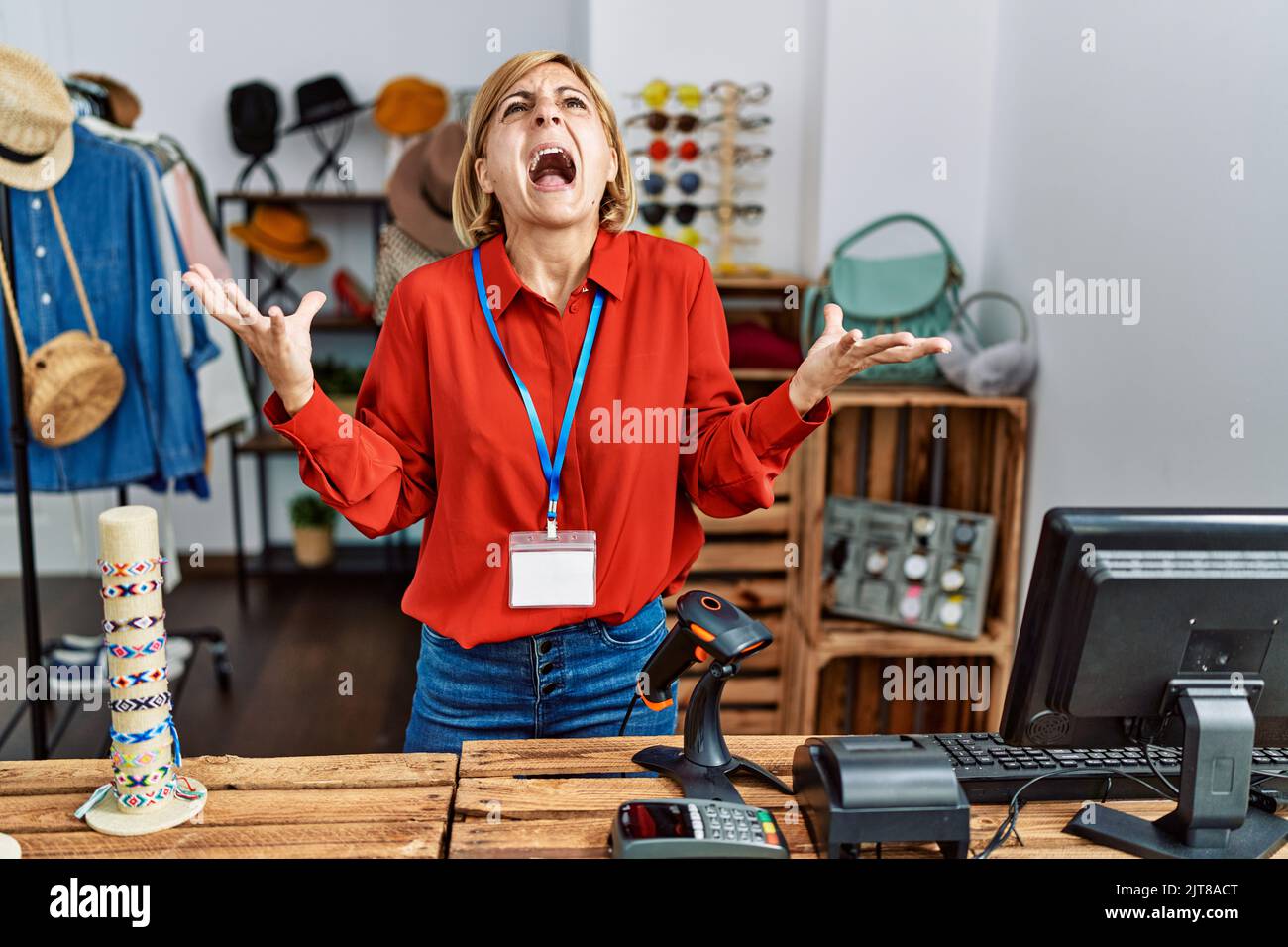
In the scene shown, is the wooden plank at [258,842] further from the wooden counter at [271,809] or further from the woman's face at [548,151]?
the woman's face at [548,151]

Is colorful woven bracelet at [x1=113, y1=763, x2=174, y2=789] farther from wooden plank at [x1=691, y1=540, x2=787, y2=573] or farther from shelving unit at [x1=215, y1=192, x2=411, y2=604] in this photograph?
shelving unit at [x1=215, y1=192, x2=411, y2=604]

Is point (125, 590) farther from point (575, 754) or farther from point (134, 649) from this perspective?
point (575, 754)

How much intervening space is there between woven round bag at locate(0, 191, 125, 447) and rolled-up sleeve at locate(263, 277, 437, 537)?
1406 millimetres

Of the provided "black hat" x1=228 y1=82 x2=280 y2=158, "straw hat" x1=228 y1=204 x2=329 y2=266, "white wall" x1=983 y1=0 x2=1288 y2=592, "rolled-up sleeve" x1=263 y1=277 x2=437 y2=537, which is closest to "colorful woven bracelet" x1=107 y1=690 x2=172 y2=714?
"rolled-up sleeve" x1=263 y1=277 x2=437 y2=537

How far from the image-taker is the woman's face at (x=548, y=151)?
5.01 feet

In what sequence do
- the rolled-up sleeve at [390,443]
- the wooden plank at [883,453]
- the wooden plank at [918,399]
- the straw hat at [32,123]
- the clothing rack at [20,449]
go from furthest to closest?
the wooden plank at [883,453]
the wooden plank at [918,399]
the clothing rack at [20,449]
the straw hat at [32,123]
the rolled-up sleeve at [390,443]

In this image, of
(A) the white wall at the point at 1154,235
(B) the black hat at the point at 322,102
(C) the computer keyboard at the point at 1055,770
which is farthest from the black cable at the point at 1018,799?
(B) the black hat at the point at 322,102

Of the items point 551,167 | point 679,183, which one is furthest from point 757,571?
point 551,167

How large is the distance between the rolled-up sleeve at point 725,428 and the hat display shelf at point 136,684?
762 millimetres

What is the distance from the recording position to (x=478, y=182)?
1692 mm

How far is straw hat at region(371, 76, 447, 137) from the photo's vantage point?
4672 mm

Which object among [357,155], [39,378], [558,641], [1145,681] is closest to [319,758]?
[558,641]

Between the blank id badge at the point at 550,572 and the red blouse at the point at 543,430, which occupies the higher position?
the red blouse at the point at 543,430
